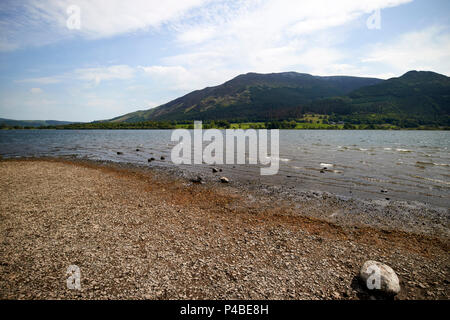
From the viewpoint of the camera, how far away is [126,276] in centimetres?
898

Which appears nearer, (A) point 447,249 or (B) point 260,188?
(A) point 447,249

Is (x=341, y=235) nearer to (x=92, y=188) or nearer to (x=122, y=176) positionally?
(x=92, y=188)

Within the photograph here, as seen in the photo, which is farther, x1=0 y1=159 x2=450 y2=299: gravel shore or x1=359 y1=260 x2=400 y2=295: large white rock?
x1=0 y1=159 x2=450 y2=299: gravel shore

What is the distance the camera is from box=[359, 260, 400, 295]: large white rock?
324 inches

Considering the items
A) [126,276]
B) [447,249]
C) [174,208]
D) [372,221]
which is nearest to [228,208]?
[174,208]

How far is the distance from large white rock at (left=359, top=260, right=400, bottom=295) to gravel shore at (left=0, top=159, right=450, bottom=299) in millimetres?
490

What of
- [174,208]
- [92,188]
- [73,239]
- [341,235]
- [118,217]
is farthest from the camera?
[92,188]

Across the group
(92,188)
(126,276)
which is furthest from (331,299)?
(92,188)

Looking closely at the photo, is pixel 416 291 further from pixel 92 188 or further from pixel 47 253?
pixel 92 188

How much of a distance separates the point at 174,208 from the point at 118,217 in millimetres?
4169

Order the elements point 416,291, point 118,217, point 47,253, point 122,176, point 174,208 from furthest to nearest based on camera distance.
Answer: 1. point 122,176
2. point 174,208
3. point 118,217
4. point 47,253
5. point 416,291

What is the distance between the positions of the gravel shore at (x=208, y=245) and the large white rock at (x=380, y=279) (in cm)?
49

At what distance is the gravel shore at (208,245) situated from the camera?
27.9 feet
